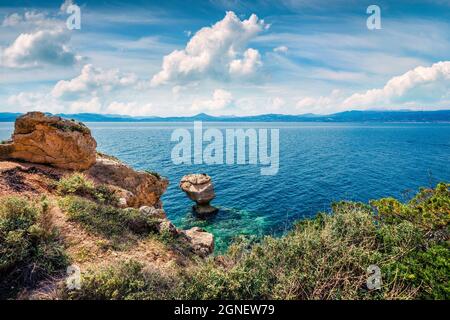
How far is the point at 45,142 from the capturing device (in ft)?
59.6

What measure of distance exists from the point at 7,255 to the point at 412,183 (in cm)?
6343

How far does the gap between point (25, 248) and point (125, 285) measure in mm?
4036

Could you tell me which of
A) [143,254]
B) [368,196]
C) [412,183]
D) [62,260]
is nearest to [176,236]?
[143,254]

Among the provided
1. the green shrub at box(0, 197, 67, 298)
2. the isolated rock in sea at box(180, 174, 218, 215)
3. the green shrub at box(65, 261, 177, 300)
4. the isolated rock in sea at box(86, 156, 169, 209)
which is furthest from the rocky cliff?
the isolated rock in sea at box(180, 174, 218, 215)

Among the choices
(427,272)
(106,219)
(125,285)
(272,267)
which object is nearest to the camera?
(125,285)

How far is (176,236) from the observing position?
15.5 m

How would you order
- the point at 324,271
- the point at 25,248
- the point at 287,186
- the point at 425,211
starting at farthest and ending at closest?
the point at 287,186 < the point at 425,211 < the point at 324,271 < the point at 25,248

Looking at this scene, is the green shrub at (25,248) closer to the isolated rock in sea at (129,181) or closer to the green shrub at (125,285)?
the green shrub at (125,285)

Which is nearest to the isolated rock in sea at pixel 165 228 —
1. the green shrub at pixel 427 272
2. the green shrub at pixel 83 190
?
the green shrub at pixel 83 190

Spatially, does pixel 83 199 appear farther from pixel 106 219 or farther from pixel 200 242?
pixel 200 242

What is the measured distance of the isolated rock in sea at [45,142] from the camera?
17.8 metres

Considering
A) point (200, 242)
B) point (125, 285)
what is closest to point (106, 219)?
point (125, 285)

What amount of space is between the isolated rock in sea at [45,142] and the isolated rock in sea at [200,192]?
75.3ft
